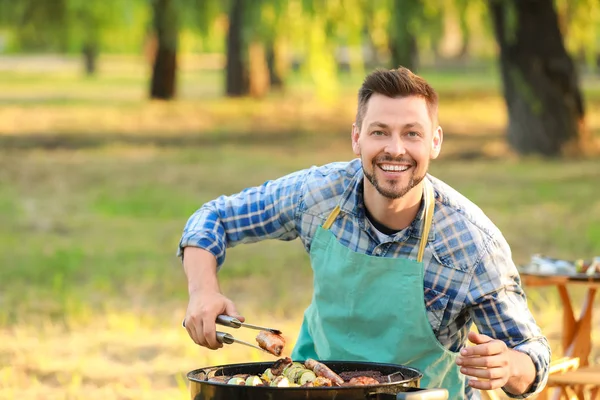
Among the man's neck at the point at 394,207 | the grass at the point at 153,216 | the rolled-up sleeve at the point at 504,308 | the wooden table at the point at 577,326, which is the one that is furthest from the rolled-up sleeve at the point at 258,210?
the grass at the point at 153,216

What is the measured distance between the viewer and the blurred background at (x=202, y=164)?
272 inches

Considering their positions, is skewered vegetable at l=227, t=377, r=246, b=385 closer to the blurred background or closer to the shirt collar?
the shirt collar

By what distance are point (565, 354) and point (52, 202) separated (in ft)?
28.5

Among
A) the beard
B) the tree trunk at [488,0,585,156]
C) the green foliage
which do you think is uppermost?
the green foliage

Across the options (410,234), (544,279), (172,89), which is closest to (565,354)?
(544,279)

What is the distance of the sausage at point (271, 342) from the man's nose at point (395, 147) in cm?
56

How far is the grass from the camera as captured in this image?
6.45 meters

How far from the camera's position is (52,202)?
500 inches

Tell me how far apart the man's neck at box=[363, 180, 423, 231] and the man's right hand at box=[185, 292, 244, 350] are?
1.80 feet

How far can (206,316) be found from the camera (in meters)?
2.91

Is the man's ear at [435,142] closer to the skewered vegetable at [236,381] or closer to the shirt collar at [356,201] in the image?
the shirt collar at [356,201]

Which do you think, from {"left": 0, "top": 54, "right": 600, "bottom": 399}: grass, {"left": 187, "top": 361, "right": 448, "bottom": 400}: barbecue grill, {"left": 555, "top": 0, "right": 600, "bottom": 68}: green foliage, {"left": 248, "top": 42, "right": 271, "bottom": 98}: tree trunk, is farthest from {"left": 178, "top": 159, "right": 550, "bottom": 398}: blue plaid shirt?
{"left": 248, "top": 42, "right": 271, "bottom": 98}: tree trunk

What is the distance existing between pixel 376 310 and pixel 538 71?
11.4 m

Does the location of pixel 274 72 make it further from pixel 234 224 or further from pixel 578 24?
pixel 234 224
